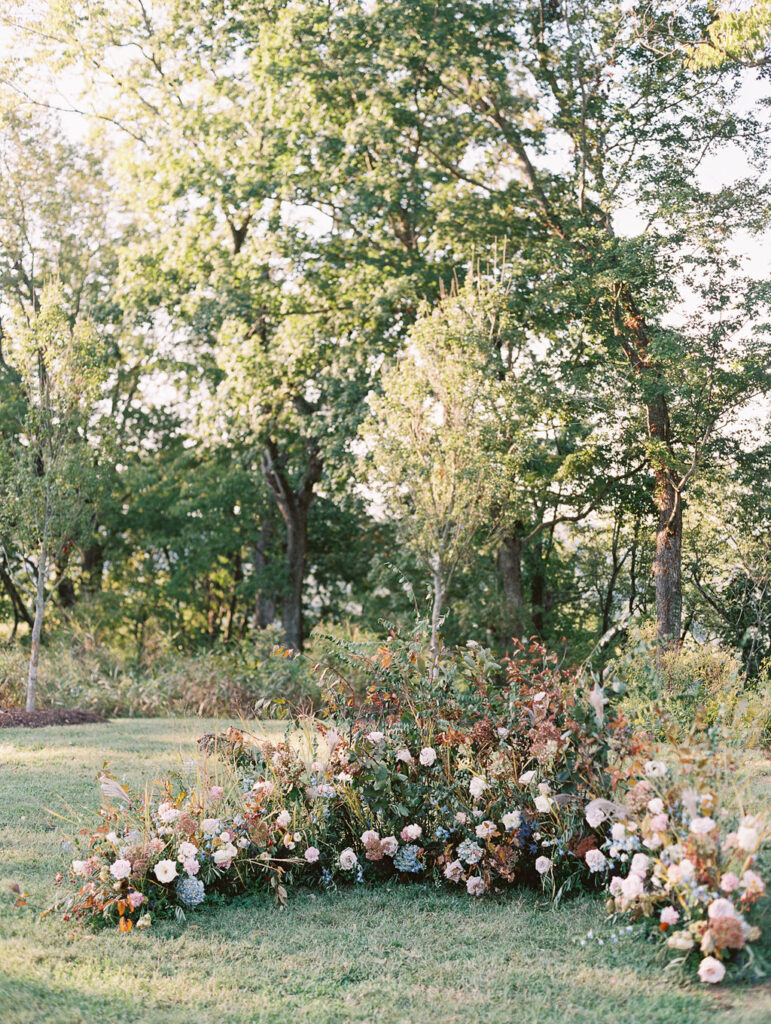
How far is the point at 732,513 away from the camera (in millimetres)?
15039

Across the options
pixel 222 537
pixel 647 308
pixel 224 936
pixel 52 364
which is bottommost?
pixel 224 936

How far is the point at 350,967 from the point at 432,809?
117cm

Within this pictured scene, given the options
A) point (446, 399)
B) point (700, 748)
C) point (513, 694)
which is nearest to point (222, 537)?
point (446, 399)

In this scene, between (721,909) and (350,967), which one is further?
(350,967)

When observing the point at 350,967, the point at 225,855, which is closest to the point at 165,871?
the point at 225,855

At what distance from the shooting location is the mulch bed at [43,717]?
33.0 feet

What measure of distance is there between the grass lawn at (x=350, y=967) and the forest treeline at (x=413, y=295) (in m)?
6.14

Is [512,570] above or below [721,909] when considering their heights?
above

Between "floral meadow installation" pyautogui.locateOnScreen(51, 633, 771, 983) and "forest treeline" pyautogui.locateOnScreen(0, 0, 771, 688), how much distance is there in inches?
207

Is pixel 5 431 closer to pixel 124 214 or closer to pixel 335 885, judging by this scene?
pixel 124 214

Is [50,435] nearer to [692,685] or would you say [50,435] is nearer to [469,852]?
[692,685]

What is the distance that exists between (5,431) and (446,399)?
10705mm

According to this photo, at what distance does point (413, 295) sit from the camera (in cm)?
1328

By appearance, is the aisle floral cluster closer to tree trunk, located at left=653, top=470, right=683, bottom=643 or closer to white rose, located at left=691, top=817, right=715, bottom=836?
white rose, located at left=691, top=817, right=715, bottom=836
